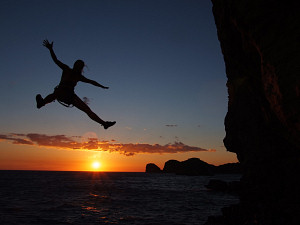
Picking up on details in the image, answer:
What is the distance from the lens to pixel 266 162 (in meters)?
21.8

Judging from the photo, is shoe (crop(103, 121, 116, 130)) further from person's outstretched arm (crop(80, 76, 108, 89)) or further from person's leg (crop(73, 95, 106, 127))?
person's outstretched arm (crop(80, 76, 108, 89))

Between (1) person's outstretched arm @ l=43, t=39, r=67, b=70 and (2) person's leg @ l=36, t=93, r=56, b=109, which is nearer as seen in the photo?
(1) person's outstretched arm @ l=43, t=39, r=67, b=70

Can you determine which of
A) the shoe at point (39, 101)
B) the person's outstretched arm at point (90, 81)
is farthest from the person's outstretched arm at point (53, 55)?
the shoe at point (39, 101)

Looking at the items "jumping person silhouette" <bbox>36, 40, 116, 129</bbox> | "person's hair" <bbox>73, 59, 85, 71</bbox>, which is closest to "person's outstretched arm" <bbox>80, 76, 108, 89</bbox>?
"jumping person silhouette" <bbox>36, 40, 116, 129</bbox>

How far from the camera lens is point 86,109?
21.1ft

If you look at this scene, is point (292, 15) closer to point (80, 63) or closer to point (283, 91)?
point (283, 91)

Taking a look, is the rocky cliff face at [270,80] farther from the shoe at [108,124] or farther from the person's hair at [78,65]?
the person's hair at [78,65]

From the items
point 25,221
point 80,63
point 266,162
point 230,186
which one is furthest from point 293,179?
point 230,186

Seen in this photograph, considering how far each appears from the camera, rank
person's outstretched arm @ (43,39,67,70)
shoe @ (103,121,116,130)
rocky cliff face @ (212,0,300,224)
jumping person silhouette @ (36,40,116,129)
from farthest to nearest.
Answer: shoe @ (103,121,116,130) < rocky cliff face @ (212,0,300,224) < jumping person silhouette @ (36,40,116,129) < person's outstretched arm @ (43,39,67,70)

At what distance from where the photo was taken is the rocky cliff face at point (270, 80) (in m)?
6.34

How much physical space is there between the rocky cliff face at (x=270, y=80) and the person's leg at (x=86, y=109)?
5337 millimetres

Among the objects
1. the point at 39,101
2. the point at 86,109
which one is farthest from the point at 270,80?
the point at 39,101

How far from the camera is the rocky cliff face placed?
6.34m

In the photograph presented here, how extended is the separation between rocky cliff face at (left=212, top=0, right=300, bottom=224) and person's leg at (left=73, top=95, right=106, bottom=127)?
17.5ft
